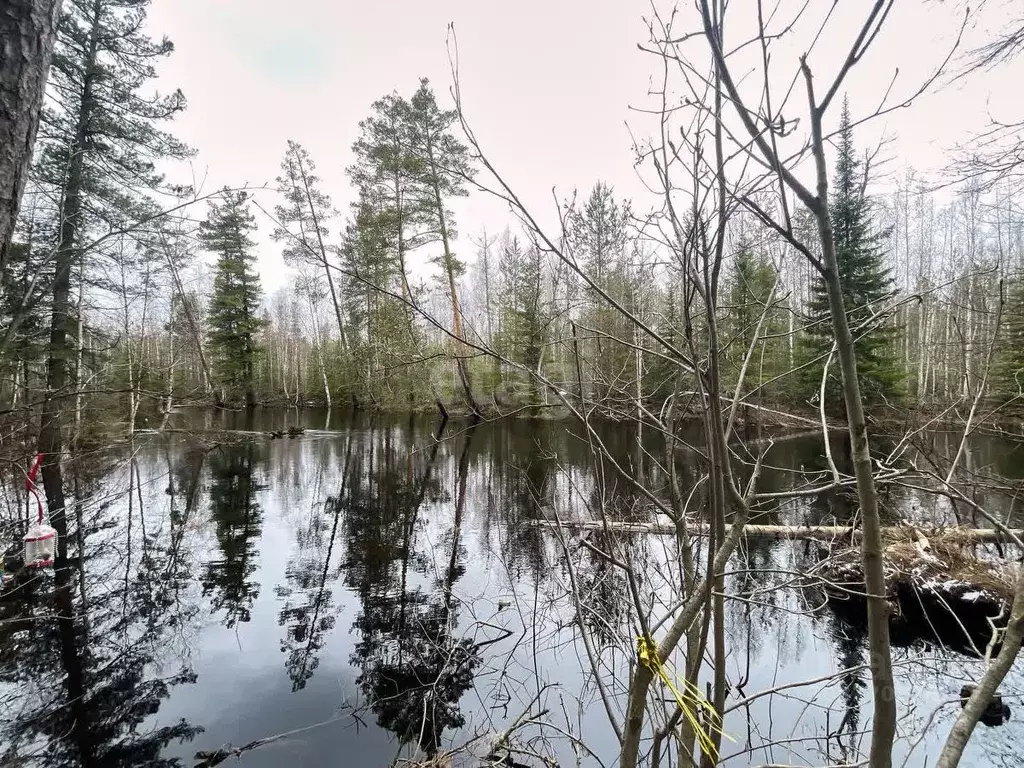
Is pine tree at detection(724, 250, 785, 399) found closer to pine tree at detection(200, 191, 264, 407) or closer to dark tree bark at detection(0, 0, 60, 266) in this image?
dark tree bark at detection(0, 0, 60, 266)

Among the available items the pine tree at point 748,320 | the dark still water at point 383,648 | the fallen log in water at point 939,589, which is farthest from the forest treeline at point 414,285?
the fallen log in water at point 939,589

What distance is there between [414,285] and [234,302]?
12.1 m

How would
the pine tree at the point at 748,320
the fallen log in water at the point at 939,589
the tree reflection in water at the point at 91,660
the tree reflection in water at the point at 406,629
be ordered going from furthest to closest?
1. the fallen log in water at the point at 939,589
2. the tree reflection in water at the point at 406,629
3. the tree reflection in water at the point at 91,660
4. the pine tree at the point at 748,320

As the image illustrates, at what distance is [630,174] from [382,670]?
396 centimetres

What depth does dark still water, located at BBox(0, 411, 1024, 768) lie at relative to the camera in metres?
3.08

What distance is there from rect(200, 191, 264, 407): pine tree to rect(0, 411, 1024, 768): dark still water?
21497mm

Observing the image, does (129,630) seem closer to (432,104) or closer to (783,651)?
(783,651)

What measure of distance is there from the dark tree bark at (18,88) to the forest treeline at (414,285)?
18 cm

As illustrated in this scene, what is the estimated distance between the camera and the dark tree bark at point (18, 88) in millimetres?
1037

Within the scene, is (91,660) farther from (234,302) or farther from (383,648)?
(234,302)

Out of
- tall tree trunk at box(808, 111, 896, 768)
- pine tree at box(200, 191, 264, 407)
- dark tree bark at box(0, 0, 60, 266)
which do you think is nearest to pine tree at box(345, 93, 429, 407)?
pine tree at box(200, 191, 264, 407)

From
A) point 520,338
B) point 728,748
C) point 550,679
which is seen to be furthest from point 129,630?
point 520,338

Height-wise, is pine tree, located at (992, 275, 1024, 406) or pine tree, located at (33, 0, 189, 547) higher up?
pine tree, located at (33, 0, 189, 547)

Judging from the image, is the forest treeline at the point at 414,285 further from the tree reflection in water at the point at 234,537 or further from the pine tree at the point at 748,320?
the tree reflection in water at the point at 234,537
